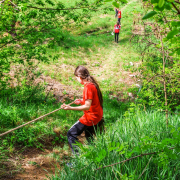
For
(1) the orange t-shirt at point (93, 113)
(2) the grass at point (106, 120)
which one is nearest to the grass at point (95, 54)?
(2) the grass at point (106, 120)

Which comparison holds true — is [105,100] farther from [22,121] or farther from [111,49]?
[111,49]

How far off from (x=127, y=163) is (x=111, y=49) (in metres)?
12.6

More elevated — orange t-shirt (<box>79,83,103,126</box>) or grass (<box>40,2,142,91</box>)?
grass (<box>40,2,142,91</box>)

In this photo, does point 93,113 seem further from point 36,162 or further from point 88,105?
point 36,162

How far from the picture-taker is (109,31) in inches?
680

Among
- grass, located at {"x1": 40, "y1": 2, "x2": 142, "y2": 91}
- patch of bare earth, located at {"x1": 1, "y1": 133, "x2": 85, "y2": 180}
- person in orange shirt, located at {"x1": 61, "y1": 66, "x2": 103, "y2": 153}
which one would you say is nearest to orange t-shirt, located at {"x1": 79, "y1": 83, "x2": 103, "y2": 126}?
person in orange shirt, located at {"x1": 61, "y1": 66, "x2": 103, "y2": 153}

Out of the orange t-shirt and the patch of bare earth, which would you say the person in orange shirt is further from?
the patch of bare earth

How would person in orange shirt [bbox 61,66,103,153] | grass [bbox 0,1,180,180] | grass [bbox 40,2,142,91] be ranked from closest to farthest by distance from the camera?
1. grass [bbox 0,1,180,180]
2. person in orange shirt [bbox 61,66,103,153]
3. grass [bbox 40,2,142,91]

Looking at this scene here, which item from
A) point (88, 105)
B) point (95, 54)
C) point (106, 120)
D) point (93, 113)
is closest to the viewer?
point (88, 105)

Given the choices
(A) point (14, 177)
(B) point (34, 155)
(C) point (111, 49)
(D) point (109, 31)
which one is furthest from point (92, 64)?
(A) point (14, 177)

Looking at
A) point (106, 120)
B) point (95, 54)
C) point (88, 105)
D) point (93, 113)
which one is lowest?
point (106, 120)

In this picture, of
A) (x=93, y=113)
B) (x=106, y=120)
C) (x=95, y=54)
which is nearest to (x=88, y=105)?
(x=93, y=113)

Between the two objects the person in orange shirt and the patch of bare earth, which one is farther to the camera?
the person in orange shirt

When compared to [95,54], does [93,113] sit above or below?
below
